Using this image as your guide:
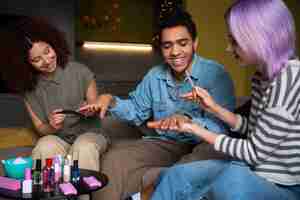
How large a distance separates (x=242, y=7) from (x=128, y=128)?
0.94 m

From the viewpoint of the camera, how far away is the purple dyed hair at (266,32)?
1003mm

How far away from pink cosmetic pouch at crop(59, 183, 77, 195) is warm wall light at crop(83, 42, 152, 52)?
9.15ft

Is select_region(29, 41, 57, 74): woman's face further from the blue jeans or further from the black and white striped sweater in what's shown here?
the black and white striped sweater

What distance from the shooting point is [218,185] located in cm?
98

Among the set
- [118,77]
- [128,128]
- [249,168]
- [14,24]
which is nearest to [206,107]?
[249,168]

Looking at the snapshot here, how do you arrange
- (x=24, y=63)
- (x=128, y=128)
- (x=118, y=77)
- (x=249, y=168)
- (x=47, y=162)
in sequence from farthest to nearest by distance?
(x=118, y=77)
(x=128, y=128)
(x=24, y=63)
(x=47, y=162)
(x=249, y=168)

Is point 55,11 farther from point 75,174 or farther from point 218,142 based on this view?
point 218,142

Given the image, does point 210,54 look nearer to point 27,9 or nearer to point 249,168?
point 27,9

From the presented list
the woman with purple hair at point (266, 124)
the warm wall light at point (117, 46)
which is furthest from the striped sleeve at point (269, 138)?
the warm wall light at point (117, 46)

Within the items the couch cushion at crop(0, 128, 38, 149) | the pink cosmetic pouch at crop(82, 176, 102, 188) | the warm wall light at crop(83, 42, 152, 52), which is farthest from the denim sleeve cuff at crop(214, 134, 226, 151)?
the warm wall light at crop(83, 42, 152, 52)

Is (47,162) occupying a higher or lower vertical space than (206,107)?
lower

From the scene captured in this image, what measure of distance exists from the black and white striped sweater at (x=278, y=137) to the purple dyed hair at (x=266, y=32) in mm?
35

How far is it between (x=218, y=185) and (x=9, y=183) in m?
0.58

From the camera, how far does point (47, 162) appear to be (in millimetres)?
1247
